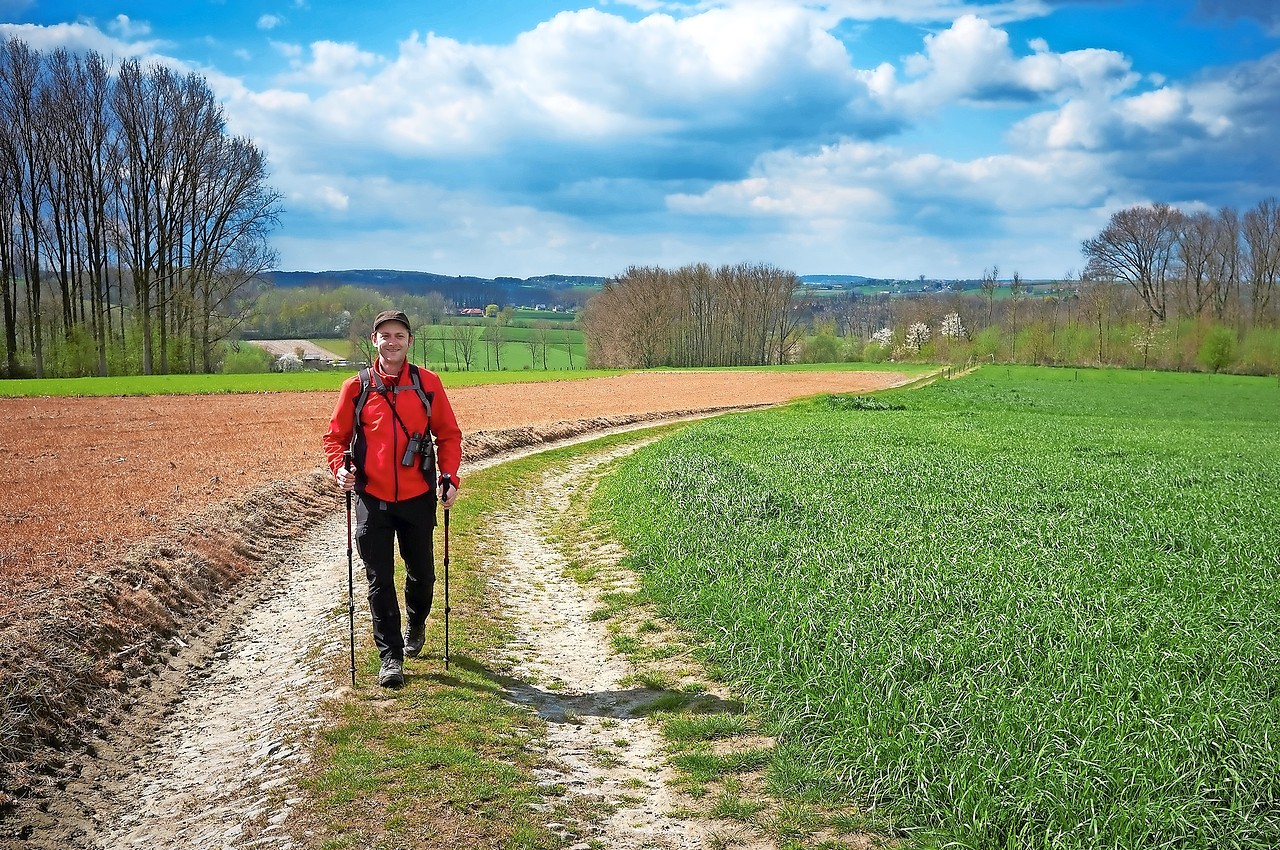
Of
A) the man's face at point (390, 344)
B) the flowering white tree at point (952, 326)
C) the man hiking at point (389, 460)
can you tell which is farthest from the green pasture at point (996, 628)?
the flowering white tree at point (952, 326)

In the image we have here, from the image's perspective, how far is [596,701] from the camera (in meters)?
7.20

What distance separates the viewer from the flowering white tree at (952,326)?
373ft

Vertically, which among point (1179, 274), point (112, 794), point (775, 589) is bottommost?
point (112, 794)

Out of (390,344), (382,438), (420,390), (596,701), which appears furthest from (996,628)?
(390,344)

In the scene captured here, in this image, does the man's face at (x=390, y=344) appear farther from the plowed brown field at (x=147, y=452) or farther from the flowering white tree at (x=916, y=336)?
the flowering white tree at (x=916, y=336)

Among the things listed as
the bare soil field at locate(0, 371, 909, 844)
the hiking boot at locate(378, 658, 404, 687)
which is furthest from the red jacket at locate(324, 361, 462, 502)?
the bare soil field at locate(0, 371, 909, 844)

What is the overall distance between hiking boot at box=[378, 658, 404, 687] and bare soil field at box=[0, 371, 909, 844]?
7.00 ft

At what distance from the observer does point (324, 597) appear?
1013 cm

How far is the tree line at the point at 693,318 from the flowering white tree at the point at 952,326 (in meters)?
20.9

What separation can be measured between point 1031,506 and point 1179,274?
10049 cm

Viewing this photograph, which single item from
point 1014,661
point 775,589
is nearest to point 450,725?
point 775,589

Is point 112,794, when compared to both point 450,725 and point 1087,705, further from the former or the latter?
point 1087,705

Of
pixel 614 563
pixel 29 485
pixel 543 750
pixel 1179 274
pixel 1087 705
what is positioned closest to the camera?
pixel 1087 705

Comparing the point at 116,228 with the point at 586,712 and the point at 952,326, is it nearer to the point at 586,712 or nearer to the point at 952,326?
the point at 586,712
